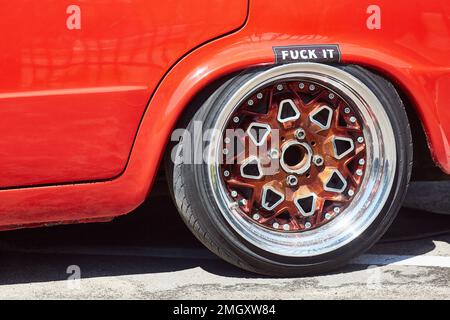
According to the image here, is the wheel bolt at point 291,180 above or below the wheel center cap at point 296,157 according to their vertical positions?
below

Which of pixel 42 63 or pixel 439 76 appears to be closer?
pixel 42 63

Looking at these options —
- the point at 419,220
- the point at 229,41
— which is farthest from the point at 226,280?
the point at 419,220

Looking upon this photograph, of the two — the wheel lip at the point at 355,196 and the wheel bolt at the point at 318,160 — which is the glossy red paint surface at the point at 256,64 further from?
the wheel bolt at the point at 318,160

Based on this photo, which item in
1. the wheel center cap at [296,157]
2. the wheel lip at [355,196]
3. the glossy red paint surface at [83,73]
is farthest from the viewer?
the wheel center cap at [296,157]

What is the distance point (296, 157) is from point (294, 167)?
2.1 inches

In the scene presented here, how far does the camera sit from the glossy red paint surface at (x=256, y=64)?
3928 millimetres

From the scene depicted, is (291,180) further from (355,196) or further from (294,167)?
(355,196)

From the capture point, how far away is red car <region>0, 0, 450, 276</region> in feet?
12.6

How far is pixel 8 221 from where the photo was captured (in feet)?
13.0

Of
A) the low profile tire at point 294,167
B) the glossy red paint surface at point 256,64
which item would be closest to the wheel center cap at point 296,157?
the low profile tire at point 294,167

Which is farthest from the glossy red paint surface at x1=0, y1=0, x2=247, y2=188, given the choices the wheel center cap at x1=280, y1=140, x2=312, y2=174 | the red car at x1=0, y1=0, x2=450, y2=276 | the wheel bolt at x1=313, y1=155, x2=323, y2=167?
the wheel bolt at x1=313, y1=155, x2=323, y2=167

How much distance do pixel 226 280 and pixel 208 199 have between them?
38 centimetres

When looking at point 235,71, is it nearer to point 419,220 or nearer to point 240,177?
point 240,177

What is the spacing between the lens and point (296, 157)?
424 cm
